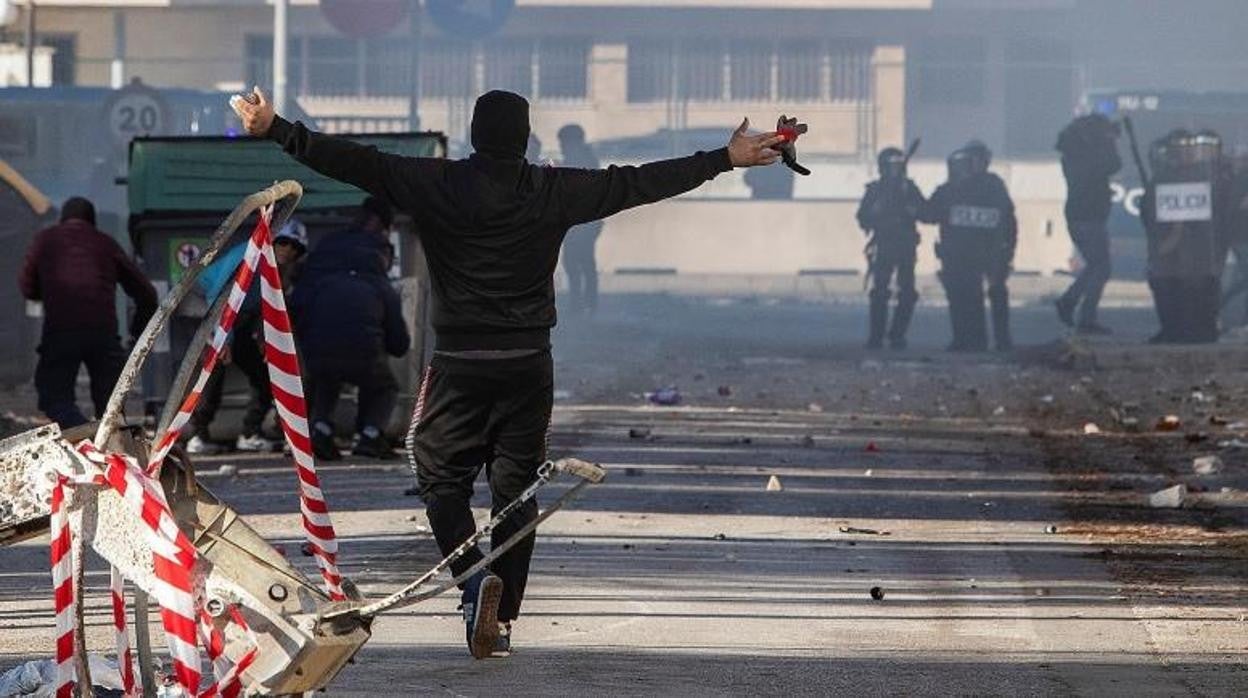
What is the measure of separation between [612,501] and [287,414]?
19.0 ft

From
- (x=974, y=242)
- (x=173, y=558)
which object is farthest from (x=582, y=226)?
(x=173, y=558)

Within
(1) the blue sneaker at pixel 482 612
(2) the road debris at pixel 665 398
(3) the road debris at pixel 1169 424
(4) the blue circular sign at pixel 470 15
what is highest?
(4) the blue circular sign at pixel 470 15

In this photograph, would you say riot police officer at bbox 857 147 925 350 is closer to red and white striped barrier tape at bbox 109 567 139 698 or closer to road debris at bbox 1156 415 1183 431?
road debris at bbox 1156 415 1183 431

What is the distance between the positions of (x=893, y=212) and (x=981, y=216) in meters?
1.20

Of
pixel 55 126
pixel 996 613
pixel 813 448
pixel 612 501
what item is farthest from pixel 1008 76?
pixel 996 613

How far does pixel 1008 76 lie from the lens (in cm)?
5234

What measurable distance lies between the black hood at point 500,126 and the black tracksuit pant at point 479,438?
2.02ft

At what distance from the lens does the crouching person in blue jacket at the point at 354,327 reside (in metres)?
15.1

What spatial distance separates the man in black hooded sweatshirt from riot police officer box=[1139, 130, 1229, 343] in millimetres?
16677

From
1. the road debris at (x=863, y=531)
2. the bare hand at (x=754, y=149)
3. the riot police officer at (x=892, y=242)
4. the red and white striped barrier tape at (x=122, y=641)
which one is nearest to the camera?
the red and white striped barrier tape at (x=122, y=641)

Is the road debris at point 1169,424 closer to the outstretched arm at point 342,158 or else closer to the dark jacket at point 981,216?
the dark jacket at point 981,216

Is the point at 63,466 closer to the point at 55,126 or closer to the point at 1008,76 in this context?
the point at 55,126

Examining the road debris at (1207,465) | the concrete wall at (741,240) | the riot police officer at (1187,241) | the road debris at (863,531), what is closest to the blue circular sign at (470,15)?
the riot police officer at (1187,241)

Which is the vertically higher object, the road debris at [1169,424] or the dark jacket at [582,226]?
the dark jacket at [582,226]
